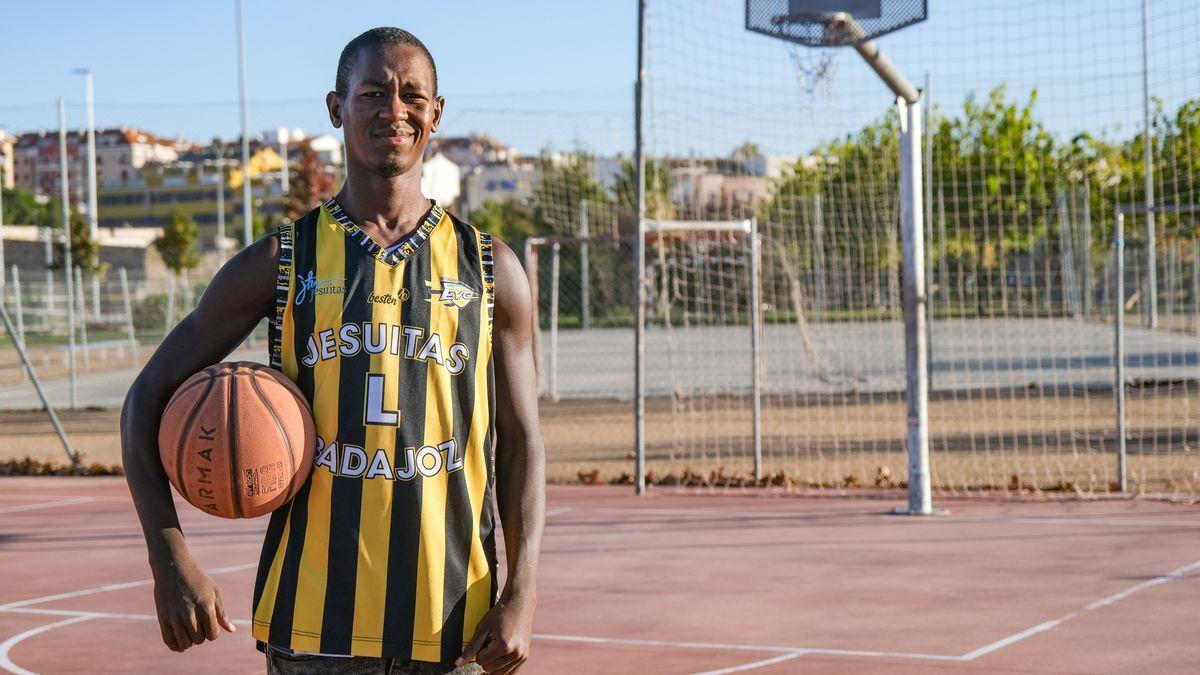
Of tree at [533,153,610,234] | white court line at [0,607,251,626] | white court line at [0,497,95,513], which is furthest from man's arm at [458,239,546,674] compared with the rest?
tree at [533,153,610,234]

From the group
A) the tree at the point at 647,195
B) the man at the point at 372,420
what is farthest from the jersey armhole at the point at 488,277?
the tree at the point at 647,195

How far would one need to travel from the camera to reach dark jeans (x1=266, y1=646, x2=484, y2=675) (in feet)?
8.43

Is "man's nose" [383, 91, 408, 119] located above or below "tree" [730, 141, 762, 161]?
below

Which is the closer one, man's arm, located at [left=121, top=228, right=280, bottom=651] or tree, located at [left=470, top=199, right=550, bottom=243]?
man's arm, located at [left=121, top=228, right=280, bottom=651]

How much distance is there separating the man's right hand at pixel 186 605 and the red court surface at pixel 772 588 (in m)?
3.54

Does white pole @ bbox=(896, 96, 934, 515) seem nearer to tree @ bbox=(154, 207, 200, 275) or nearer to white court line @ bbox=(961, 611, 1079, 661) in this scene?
white court line @ bbox=(961, 611, 1079, 661)

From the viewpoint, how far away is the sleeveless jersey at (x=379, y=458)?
2.56 m

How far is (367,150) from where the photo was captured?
104 inches

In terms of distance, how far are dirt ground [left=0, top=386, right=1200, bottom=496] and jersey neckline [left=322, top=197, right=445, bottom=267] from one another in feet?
31.6

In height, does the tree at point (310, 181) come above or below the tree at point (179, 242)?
above

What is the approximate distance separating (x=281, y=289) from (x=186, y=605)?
600mm

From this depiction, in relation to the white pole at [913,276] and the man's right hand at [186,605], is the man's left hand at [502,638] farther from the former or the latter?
the white pole at [913,276]

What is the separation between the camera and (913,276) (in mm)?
9797

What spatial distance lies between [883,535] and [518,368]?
7.04 m
